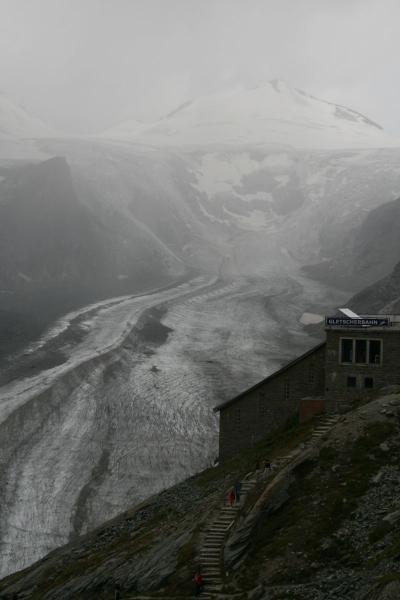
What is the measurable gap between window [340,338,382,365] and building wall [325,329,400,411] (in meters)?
0.19

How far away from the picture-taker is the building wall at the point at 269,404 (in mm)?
54719

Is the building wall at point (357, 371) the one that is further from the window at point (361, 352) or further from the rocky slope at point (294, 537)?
the rocky slope at point (294, 537)

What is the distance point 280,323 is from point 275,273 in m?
49.0

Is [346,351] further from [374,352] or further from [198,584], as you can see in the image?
[198,584]

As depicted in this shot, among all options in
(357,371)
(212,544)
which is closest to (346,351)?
(357,371)

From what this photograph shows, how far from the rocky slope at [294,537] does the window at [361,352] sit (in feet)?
13.2

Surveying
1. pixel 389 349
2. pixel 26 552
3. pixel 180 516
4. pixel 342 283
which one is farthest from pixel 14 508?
pixel 342 283

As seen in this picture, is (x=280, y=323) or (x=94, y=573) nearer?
(x=94, y=573)

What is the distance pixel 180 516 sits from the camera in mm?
43594

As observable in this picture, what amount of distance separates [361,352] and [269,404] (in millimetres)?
9426

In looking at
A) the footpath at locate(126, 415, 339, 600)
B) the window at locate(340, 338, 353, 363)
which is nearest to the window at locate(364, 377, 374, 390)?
the window at locate(340, 338, 353, 363)

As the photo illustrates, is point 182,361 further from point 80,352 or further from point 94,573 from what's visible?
point 94,573

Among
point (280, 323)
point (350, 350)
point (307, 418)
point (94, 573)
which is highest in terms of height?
point (350, 350)

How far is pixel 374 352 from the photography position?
158ft
